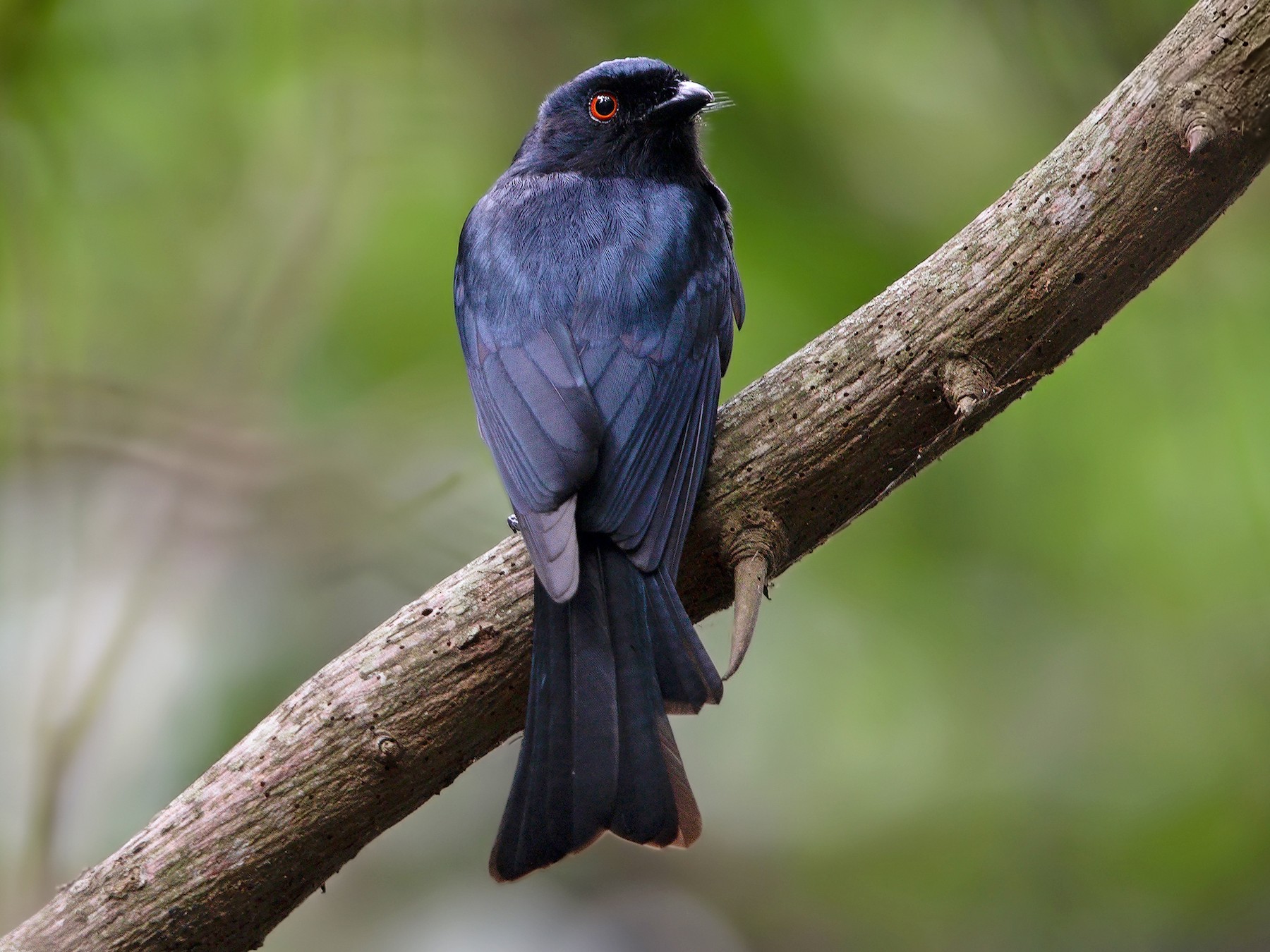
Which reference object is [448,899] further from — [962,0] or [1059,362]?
[962,0]

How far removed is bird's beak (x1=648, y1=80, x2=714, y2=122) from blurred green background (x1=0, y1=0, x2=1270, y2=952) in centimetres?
66

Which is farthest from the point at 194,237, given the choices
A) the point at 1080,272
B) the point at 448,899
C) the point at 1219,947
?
the point at 1219,947

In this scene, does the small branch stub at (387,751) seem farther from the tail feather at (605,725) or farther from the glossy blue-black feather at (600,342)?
the glossy blue-black feather at (600,342)

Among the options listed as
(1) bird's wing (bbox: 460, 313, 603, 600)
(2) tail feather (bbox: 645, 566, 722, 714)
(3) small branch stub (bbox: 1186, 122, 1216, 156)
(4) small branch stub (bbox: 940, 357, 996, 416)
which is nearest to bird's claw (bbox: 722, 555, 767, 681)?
(2) tail feather (bbox: 645, 566, 722, 714)

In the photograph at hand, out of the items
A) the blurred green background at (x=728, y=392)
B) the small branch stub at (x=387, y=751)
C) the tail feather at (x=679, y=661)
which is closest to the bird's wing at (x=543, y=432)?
the tail feather at (x=679, y=661)

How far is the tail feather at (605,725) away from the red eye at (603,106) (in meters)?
1.67

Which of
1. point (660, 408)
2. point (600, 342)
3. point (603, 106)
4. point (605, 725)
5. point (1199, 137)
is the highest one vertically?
point (603, 106)

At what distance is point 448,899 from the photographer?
428 cm

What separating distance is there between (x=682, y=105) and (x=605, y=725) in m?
1.93

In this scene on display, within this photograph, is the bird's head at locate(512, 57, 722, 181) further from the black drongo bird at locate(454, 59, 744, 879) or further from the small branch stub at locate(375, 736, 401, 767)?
the small branch stub at locate(375, 736, 401, 767)

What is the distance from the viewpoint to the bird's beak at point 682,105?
3703 millimetres

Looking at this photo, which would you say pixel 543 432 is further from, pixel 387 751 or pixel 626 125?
pixel 626 125

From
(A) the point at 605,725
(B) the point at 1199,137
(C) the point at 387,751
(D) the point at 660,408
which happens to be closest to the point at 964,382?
(B) the point at 1199,137

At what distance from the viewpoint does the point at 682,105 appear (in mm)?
3707
